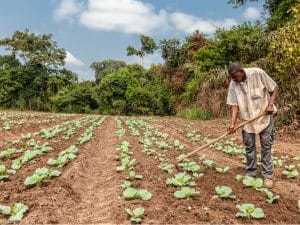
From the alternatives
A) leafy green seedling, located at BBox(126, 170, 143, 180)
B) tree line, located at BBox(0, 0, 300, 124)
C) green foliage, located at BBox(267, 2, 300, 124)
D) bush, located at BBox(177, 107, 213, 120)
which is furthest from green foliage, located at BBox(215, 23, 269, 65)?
leafy green seedling, located at BBox(126, 170, 143, 180)

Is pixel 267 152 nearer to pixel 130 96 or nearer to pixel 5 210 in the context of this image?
pixel 5 210

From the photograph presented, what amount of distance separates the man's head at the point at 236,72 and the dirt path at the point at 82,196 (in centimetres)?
247

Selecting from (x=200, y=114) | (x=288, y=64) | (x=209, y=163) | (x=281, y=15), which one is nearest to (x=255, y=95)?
(x=209, y=163)

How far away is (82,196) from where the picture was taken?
6.20 meters

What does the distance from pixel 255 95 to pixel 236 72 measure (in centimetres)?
50

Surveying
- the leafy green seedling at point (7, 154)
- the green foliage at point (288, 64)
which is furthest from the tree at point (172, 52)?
the leafy green seedling at point (7, 154)

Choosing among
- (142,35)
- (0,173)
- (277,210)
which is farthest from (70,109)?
(277,210)

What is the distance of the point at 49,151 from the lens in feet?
34.2

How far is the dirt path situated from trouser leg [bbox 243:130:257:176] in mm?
2172

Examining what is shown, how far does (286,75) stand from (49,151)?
940 centimetres

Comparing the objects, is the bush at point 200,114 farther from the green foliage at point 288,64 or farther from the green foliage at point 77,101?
the green foliage at point 77,101

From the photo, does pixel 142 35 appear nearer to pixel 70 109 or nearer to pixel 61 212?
pixel 70 109

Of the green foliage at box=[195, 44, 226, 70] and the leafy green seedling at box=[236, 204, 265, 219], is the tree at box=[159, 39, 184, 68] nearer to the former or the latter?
the green foliage at box=[195, 44, 226, 70]

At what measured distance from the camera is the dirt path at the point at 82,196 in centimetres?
497
